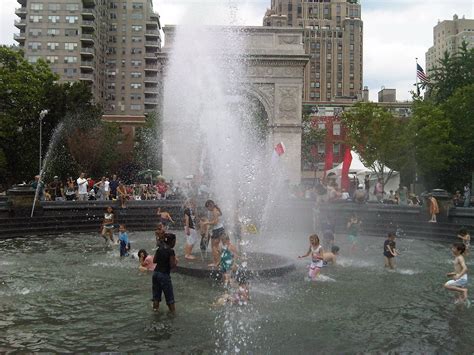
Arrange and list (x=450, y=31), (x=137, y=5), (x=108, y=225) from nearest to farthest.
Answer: (x=108, y=225) < (x=137, y=5) < (x=450, y=31)

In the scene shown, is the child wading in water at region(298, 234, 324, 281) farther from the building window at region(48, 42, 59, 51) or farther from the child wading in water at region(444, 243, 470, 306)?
the building window at region(48, 42, 59, 51)

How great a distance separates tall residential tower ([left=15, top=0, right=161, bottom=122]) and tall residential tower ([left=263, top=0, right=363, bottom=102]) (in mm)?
42369

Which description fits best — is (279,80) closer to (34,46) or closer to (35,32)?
(34,46)

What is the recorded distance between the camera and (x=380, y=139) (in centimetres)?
4091

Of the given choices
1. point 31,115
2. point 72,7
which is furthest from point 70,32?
point 31,115

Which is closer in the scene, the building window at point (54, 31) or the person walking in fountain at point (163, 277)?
the person walking in fountain at point (163, 277)

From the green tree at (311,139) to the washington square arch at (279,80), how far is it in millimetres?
23657

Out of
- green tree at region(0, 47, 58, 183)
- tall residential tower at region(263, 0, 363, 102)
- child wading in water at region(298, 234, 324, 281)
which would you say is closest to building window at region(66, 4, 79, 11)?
green tree at region(0, 47, 58, 183)

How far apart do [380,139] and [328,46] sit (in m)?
86.5

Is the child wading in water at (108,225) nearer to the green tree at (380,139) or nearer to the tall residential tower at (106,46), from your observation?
the green tree at (380,139)

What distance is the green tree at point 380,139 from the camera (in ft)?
132

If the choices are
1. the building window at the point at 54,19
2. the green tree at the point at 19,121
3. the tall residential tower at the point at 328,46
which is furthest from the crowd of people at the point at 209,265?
the tall residential tower at the point at 328,46

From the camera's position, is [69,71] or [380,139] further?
[69,71]

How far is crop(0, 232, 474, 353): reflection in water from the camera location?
23.7ft
